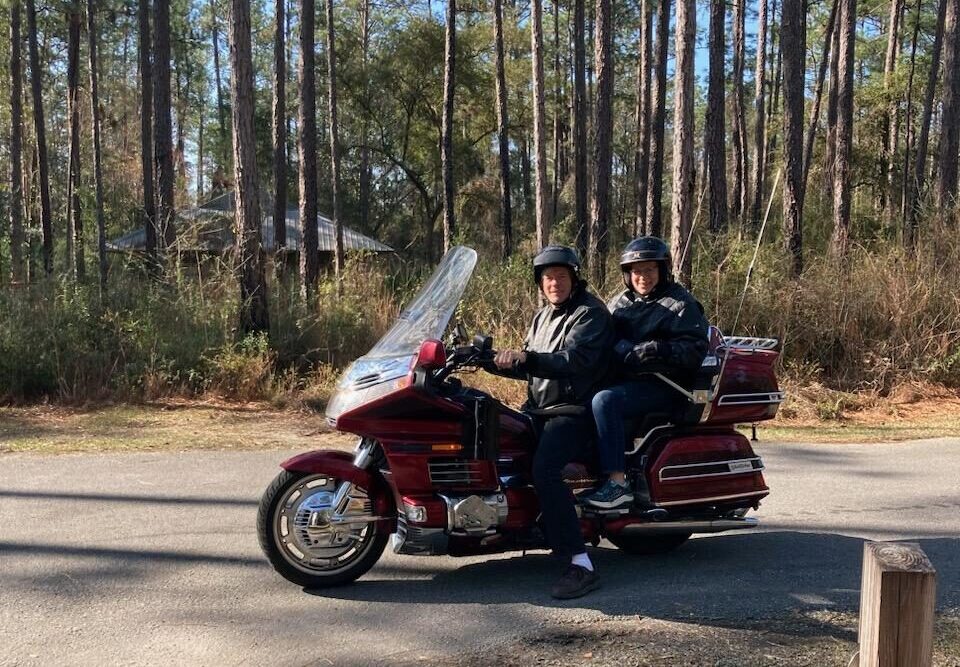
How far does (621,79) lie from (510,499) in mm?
47514

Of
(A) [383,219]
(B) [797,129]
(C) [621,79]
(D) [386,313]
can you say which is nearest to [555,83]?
(C) [621,79]

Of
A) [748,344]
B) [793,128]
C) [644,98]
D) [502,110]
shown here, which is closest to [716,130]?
[793,128]

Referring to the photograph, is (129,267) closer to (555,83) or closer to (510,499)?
(510,499)

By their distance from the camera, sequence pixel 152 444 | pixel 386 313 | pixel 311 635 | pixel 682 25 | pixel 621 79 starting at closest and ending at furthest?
1. pixel 311 635
2. pixel 152 444
3. pixel 682 25
4. pixel 386 313
5. pixel 621 79

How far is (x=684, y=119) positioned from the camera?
41.5 ft

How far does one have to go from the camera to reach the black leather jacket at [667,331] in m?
4.55

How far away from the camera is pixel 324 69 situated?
122 feet

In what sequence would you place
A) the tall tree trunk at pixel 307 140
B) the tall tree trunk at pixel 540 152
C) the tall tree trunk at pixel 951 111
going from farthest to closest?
the tall tree trunk at pixel 307 140 < the tall tree trunk at pixel 540 152 < the tall tree trunk at pixel 951 111

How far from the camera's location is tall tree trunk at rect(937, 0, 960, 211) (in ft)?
54.7

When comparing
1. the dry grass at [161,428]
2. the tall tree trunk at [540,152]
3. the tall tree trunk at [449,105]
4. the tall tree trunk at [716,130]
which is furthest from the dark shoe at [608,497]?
the tall tree trunk at [449,105]

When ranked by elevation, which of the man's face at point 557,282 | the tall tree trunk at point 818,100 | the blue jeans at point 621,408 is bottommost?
the blue jeans at point 621,408

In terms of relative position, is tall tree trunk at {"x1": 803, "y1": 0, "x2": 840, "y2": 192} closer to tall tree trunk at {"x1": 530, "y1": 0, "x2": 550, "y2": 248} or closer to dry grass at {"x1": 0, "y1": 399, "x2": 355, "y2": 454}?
tall tree trunk at {"x1": 530, "y1": 0, "x2": 550, "y2": 248}

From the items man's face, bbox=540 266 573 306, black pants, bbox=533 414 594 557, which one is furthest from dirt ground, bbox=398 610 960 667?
man's face, bbox=540 266 573 306

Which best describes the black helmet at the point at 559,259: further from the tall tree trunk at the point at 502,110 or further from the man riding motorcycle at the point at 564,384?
the tall tree trunk at the point at 502,110
